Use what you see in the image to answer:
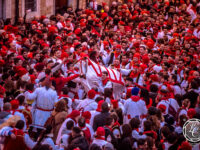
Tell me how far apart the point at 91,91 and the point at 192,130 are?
2.48 m

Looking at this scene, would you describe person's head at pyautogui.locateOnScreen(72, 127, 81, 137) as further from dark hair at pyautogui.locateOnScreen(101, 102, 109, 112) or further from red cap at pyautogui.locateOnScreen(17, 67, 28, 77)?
red cap at pyautogui.locateOnScreen(17, 67, 28, 77)

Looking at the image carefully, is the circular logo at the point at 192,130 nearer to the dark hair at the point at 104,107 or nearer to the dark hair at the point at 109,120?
the dark hair at the point at 109,120

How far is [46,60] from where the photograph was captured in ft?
38.0

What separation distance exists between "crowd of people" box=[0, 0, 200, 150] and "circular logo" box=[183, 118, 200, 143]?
0.82 ft

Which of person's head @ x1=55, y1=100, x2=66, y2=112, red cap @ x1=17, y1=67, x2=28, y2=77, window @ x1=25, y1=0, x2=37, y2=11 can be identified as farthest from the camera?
window @ x1=25, y1=0, x2=37, y2=11

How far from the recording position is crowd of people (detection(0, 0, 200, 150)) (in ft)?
22.9

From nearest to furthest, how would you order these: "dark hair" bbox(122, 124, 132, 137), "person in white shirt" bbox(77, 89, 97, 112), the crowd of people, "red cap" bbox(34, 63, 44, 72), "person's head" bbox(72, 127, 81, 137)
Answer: "person's head" bbox(72, 127, 81, 137) → the crowd of people → "dark hair" bbox(122, 124, 132, 137) → "person in white shirt" bbox(77, 89, 97, 112) → "red cap" bbox(34, 63, 44, 72)

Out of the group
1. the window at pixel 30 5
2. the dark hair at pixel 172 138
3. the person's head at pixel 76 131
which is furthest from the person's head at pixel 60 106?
the window at pixel 30 5

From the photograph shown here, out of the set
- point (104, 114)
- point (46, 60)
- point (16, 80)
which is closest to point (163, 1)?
point (46, 60)

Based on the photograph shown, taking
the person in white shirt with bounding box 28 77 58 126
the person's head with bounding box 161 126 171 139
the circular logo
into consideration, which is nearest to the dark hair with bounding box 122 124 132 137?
the person's head with bounding box 161 126 171 139

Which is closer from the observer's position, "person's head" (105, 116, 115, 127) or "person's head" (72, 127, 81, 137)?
"person's head" (72, 127, 81, 137)

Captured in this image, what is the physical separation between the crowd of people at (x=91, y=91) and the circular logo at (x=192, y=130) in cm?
25

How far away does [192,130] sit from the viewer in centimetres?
771

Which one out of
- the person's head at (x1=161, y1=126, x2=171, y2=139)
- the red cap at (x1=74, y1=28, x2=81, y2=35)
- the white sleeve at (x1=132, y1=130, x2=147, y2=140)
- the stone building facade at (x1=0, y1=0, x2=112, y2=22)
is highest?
the stone building facade at (x1=0, y1=0, x2=112, y2=22)
